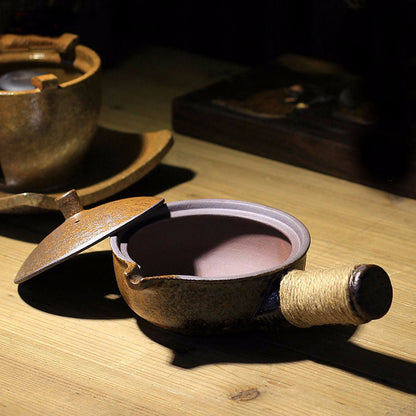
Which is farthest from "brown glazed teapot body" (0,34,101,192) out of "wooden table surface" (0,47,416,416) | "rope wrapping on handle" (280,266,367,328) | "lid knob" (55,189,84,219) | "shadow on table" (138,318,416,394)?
"rope wrapping on handle" (280,266,367,328)

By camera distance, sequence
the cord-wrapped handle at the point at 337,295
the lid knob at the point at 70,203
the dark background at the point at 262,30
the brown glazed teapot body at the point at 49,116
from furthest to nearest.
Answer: the dark background at the point at 262,30, the brown glazed teapot body at the point at 49,116, the lid knob at the point at 70,203, the cord-wrapped handle at the point at 337,295

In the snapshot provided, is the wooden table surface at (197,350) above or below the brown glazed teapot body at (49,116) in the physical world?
below

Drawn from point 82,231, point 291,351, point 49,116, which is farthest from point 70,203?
point 291,351

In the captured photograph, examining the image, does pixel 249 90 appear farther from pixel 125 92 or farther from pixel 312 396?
pixel 312 396

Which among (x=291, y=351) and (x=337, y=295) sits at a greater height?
(x=337, y=295)

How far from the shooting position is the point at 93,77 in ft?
3.59

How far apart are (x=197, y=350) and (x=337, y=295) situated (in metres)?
0.17

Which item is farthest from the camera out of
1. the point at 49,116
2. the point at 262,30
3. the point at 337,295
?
the point at 262,30

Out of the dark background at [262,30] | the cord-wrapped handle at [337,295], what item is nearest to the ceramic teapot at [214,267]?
the cord-wrapped handle at [337,295]

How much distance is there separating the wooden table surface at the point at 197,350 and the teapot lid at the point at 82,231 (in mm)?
77

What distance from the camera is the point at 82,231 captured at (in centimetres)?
83

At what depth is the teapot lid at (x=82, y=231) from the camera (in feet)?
2.68

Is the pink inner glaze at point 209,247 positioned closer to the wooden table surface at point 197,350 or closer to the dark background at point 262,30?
the wooden table surface at point 197,350

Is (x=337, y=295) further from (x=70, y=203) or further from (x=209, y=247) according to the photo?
(x=70, y=203)
